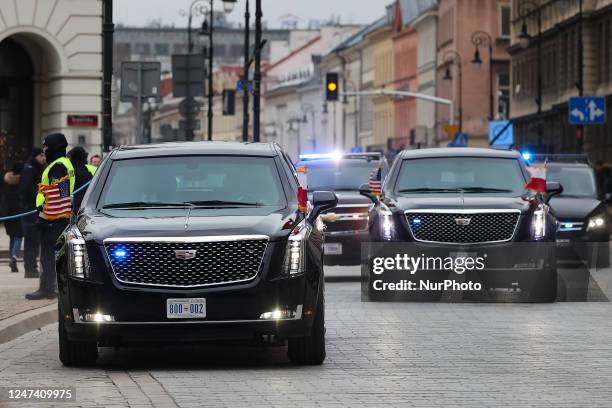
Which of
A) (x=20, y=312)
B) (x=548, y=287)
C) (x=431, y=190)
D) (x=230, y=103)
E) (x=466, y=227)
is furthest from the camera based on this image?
(x=230, y=103)

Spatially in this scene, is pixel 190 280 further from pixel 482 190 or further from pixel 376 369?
pixel 482 190

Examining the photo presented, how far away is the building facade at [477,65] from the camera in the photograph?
116m

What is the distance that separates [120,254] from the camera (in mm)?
13836

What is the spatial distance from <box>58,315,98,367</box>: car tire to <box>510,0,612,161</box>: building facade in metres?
51.4

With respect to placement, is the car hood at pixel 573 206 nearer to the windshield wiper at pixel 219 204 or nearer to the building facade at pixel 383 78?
the windshield wiper at pixel 219 204

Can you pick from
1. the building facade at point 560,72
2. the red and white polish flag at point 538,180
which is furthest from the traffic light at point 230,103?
the red and white polish flag at point 538,180

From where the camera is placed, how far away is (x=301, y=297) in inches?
548

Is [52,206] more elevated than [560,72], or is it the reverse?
[560,72]

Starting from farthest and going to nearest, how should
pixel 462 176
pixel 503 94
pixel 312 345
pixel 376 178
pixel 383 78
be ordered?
pixel 383 78, pixel 503 94, pixel 376 178, pixel 462 176, pixel 312 345

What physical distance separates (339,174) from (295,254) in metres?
17.3

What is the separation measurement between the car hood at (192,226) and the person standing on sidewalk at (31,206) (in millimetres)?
12068

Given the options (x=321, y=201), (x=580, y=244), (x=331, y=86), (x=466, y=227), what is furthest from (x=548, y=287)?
(x=331, y=86)

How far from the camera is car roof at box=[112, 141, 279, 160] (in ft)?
50.2

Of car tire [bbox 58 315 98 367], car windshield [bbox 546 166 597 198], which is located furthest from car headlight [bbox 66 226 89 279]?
car windshield [bbox 546 166 597 198]
